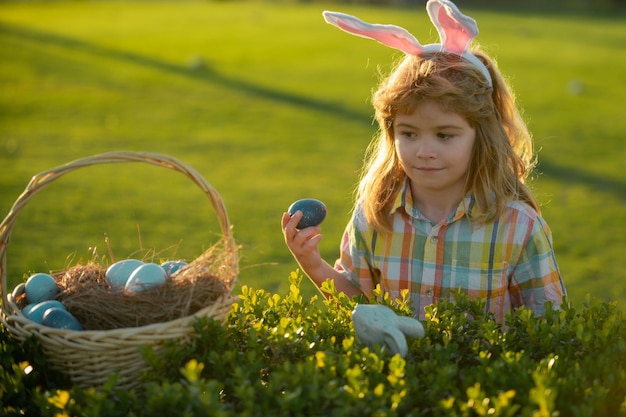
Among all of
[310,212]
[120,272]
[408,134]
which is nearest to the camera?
[120,272]

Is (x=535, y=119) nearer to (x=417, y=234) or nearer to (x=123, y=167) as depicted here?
(x=123, y=167)

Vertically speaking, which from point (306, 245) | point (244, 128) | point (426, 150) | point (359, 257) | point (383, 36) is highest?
point (383, 36)

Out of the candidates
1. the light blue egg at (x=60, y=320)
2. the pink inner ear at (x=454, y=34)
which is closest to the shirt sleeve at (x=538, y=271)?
the pink inner ear at (x=454, y=34)

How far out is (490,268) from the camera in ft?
11.9

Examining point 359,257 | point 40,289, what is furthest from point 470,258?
point 40,289

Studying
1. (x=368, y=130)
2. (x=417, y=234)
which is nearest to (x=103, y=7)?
(x=368, y=130)

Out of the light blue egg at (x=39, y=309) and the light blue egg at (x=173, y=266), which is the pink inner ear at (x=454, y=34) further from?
the light blue egg at (x=39, y=309)

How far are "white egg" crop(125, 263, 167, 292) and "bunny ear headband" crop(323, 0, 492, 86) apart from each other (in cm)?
132

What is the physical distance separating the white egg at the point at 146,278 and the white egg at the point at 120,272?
0.35ft

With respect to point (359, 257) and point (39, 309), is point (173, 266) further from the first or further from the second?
point (359, 257)

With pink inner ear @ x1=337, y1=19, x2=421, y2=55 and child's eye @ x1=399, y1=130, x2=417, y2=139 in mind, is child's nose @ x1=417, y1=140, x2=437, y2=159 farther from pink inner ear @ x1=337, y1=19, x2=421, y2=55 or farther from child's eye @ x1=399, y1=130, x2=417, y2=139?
pink inner ear @ x1=337, y1=19, x2=421, y2=55

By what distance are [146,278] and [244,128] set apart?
10.5 m

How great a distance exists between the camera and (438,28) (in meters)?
3.58

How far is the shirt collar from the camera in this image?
3650mm
